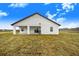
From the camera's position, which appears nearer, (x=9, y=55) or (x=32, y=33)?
(x=9, y=55)

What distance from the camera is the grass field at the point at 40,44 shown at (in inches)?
214

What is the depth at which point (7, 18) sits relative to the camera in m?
5.56

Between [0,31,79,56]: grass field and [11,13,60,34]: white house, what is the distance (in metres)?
0.11

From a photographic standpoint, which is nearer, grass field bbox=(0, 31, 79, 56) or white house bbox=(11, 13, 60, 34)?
grass field bbox=(0, 31, 79, 56)

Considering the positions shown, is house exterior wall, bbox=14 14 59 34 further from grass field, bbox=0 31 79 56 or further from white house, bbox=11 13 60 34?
grass field, bbox=0 31 79 56

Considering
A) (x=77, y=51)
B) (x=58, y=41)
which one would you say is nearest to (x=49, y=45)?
(x=58, y=41)

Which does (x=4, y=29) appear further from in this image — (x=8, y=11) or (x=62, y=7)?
(x=62, y=7)

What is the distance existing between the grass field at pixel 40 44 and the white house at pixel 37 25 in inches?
4.5

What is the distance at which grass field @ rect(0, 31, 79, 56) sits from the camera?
17.8 feet

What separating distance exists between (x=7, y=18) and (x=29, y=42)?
2.36ft

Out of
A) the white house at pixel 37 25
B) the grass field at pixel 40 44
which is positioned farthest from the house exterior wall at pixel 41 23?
the grass field at pixel 40 44

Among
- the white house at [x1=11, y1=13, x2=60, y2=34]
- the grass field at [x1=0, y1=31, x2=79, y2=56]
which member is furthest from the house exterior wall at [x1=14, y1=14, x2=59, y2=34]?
the grass field at [x1=0, y1=31, x2=79, y2=56]

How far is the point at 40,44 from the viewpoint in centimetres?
561

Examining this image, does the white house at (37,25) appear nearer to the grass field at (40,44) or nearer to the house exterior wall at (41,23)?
the house exterior wall at (41,23)
